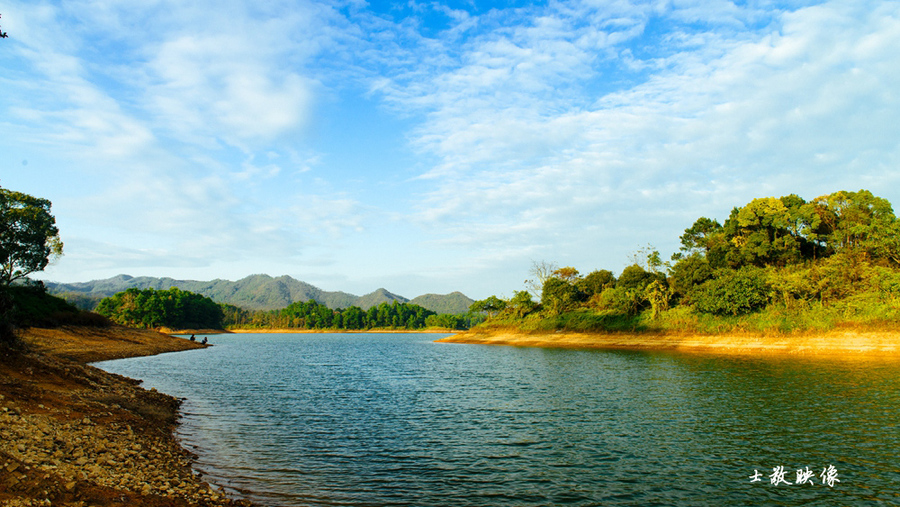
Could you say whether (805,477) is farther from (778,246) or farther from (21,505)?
(778,246)

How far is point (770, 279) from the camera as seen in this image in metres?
68.1

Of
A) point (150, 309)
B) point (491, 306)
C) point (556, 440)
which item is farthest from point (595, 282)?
point (150, 309)

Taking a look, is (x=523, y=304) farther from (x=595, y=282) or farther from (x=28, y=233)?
(x=28, y=233)

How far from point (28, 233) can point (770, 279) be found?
11936cm

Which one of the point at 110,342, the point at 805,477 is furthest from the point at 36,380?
the point at 110,342

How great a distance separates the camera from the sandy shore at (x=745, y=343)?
53000mm

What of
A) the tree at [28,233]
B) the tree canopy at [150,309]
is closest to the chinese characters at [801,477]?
the tree at [28,233]

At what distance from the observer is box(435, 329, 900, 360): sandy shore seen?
174ft

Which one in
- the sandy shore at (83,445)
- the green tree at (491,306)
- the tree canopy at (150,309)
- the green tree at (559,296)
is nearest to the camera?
the sandy shore at (83,445)

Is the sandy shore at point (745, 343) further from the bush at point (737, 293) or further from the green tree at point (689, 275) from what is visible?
the green tree at point (689, 275)

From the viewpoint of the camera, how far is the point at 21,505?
783 cm

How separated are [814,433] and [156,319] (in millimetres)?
199274

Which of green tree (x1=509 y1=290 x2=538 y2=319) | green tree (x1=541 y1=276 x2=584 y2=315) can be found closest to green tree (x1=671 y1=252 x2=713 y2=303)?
green tree (x1=541 y1=276 x2=584 y2=315)

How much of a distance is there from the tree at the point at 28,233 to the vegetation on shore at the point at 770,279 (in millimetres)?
95562
